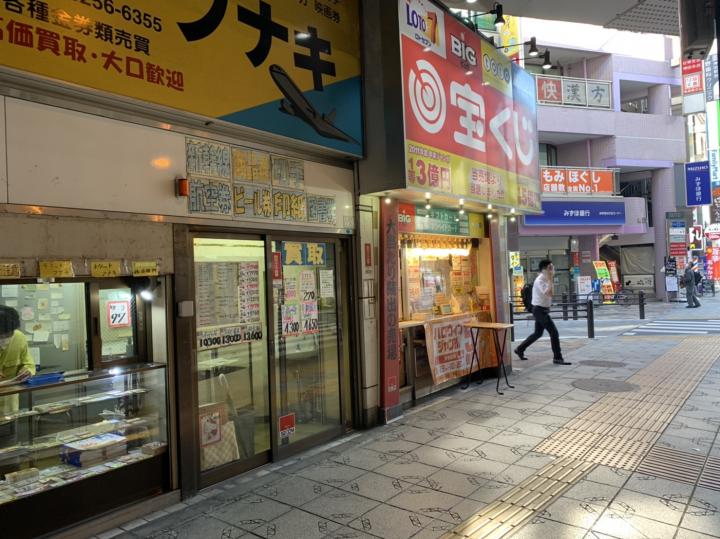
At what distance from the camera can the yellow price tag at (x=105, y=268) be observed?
3965 mm

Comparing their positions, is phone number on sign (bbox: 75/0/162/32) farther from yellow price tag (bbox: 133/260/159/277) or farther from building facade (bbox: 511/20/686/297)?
building facade (bbox: 511/20/686/297)

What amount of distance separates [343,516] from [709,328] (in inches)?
577

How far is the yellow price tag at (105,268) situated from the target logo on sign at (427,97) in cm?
391

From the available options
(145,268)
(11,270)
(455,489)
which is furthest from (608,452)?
(11,270)

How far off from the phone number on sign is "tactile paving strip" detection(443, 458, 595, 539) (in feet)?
15.1

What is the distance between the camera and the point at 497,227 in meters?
9.38

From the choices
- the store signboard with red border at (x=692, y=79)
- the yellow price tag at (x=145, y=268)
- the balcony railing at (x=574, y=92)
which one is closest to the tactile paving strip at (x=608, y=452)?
the yellow price tag at (x=145, y=268)

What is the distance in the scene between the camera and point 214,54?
4645 mm

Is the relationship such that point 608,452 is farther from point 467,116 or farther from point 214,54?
point 214,54

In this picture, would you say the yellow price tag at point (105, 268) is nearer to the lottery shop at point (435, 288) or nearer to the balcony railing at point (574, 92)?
the lottery shop at point (435, 288)

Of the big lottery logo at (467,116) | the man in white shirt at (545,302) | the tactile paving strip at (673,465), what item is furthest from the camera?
the man in white shirt at (545,302)

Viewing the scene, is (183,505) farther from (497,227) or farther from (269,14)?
(497,227)

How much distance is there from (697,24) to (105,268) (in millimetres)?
4907

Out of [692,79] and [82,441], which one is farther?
[692,79]
